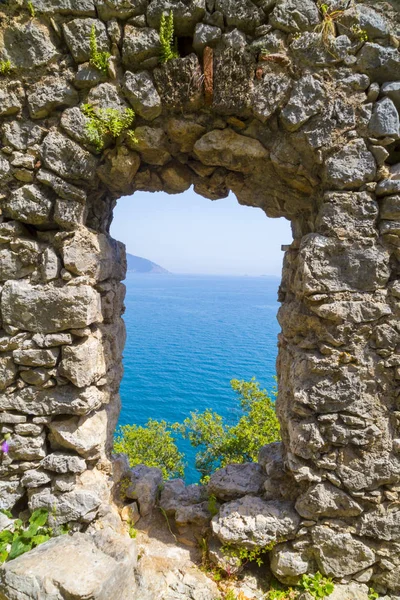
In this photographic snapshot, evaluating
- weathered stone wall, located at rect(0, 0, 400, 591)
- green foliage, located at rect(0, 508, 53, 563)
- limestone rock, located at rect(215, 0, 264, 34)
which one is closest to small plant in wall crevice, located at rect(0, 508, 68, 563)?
green foliage, located at rect(0, 508, 53, 563)

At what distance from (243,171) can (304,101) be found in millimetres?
810

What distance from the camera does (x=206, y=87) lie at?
10.2 feet

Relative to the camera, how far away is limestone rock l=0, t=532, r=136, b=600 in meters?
2.46

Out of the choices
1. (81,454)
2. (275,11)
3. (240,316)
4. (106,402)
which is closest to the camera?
(275,11)

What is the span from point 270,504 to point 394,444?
4.28ft

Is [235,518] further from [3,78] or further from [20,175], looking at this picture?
[3,78]

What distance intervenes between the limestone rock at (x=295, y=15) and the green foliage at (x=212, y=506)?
4.56m

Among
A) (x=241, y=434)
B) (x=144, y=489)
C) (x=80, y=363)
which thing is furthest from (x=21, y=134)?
(x=241, y=434)

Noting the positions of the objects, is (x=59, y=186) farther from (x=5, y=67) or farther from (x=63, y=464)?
(x=63, y=464)

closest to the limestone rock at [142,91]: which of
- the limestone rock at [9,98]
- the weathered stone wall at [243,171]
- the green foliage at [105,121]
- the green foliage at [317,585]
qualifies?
the weathered stone wall at [243,171]

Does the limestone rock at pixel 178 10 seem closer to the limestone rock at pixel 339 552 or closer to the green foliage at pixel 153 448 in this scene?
the limestone rock at pixel 339 552

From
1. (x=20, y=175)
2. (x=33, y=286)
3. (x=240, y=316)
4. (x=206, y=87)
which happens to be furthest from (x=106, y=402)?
(x=240, y=316)

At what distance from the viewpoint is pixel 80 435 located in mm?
3344

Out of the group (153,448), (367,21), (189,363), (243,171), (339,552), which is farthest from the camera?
(189,363)
